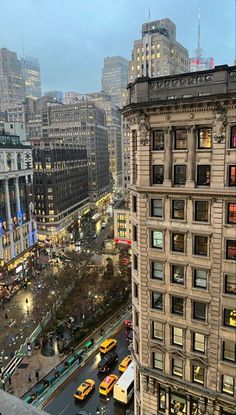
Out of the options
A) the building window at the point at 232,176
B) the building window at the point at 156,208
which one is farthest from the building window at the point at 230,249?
the building window at the point at 156,208

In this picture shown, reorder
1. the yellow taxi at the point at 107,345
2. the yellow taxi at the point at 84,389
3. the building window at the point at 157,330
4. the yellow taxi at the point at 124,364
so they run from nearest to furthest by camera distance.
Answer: the building window at the point at 157,330
the yellow taxi at the point at 84,389
the yellow taxi at the point at 124,364
the yellow taxi at the point at 107,345

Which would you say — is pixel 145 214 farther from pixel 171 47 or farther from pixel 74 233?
pixel 171 47

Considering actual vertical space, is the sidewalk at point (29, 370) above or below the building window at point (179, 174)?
below

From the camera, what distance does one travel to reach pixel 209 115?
25.9 meters

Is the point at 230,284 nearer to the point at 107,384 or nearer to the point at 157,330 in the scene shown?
the point at 157,330

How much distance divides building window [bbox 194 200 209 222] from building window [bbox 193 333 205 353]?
33.6 feet

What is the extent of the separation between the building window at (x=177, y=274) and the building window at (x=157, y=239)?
224cm

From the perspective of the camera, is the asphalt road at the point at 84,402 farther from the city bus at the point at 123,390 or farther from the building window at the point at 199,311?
the building window at the point at 199,311

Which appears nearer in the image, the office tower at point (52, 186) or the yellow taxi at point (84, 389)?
the yellow taxi at point (84, 389)

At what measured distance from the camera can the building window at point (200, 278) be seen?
2861cm

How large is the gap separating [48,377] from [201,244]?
36415 mm

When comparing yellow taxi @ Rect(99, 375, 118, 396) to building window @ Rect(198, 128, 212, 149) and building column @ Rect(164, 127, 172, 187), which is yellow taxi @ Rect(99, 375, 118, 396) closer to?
building column @ Rect(164, 127, 172, 187)

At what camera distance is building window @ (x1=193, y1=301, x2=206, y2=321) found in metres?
29.1

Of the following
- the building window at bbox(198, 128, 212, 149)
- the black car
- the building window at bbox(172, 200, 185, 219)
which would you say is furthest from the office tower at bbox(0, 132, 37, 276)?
the building window at bbox(198, 128, 212, 149)
